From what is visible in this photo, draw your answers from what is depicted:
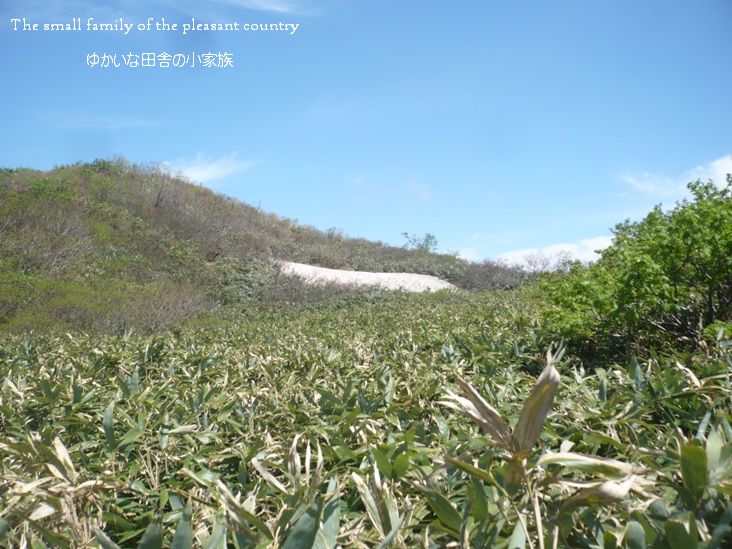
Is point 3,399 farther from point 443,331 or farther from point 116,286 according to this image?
point 116,286

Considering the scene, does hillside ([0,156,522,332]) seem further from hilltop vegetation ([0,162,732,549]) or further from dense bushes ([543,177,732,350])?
dense bushes ([543,177,732,350])

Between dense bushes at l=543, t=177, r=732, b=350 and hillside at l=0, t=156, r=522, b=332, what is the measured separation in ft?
20.7

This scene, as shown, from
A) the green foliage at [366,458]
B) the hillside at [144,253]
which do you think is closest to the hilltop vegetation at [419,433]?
the green foliage at [366,458]

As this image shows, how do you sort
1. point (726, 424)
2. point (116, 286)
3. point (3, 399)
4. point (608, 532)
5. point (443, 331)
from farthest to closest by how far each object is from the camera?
point (116, 286), point (443, 331), point (3, 399), point (726, 424), point (608, 532)

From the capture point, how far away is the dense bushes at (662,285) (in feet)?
12.0

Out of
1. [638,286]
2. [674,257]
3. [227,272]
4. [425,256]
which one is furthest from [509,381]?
[425,256]

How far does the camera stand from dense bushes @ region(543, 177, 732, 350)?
367 cm

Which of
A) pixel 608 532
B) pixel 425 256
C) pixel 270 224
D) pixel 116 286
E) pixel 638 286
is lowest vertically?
pixel 608 532

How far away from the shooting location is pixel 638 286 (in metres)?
3.76

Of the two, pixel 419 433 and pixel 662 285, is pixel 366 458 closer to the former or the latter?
pixel 419 433

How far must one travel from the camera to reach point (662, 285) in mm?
3709

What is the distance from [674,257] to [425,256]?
2272 centimetres

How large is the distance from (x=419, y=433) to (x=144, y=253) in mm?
16874

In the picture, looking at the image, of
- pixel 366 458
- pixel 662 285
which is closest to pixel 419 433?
pixel 366 458
